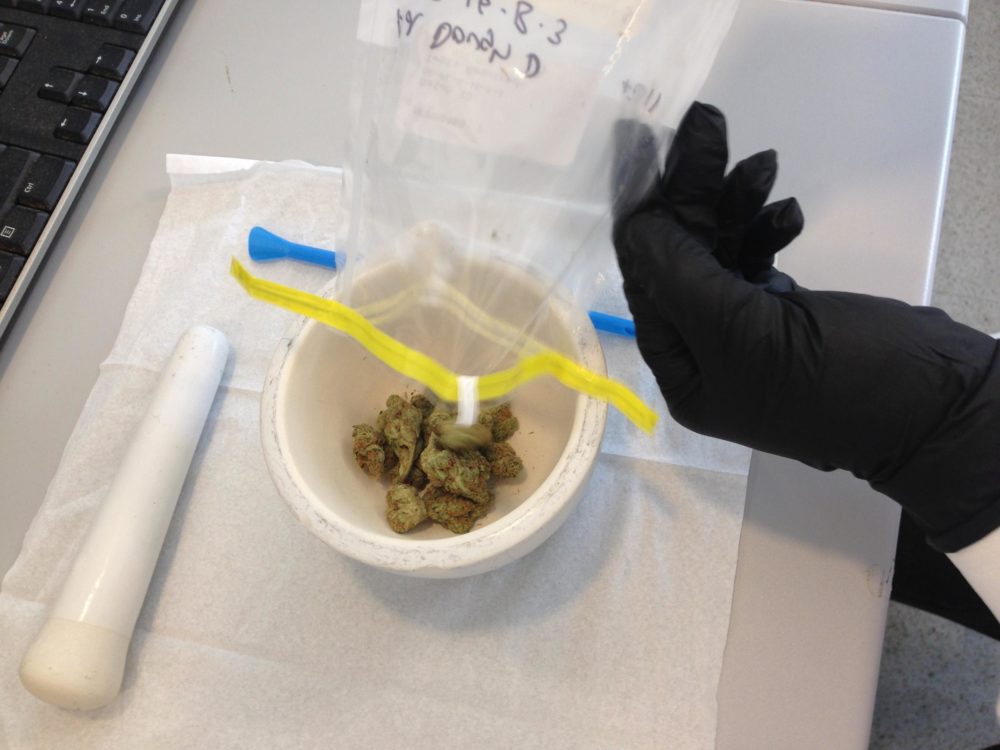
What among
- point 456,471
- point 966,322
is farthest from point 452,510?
point 966,322

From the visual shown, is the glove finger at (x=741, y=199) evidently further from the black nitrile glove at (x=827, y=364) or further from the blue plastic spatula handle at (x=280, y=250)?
the blue plastic spatula handle at (x=280, y=250)

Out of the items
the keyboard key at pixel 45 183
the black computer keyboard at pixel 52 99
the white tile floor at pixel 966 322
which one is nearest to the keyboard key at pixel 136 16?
the black computer keyboard at pixel 52 99

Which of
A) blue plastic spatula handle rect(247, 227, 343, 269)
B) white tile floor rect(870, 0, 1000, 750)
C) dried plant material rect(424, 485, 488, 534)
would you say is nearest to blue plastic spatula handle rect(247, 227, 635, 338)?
blue plastic spatula handle rect(247, 227, 343, 269)

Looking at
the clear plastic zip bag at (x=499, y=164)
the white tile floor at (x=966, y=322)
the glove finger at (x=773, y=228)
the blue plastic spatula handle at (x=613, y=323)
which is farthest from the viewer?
the white tile floor at (x=966, y=322)

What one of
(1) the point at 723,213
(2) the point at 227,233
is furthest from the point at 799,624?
(2) the point at 227,233

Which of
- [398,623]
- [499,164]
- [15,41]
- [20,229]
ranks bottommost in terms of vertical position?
[398,623]

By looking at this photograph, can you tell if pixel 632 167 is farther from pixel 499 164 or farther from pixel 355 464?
pixel 355 464

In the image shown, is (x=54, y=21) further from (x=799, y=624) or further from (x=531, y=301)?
(x=799, y=624)
